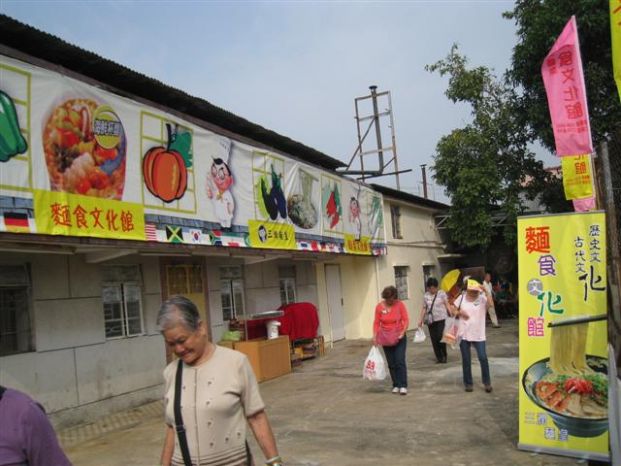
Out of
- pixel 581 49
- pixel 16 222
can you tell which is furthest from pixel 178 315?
pixel 581 49

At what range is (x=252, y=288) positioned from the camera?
12938 millimetres

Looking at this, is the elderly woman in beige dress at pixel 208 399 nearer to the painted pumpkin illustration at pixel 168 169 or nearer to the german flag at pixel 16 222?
the german flag at pixel 16 222

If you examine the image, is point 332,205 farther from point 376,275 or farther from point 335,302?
point 376,275

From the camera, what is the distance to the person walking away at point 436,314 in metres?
11.2

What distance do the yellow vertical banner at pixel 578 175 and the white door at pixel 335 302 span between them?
11083mm

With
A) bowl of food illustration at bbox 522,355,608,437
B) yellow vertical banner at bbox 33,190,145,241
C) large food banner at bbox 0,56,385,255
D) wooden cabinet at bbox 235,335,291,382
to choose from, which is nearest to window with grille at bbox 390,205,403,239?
large food banner at bbox 0,56,385,255

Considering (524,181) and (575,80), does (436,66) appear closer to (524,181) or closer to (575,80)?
(524,181)

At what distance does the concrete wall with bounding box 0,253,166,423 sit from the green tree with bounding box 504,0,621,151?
36.1ft

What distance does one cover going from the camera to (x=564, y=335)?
5160mm

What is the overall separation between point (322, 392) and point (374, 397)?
1123 millimetres

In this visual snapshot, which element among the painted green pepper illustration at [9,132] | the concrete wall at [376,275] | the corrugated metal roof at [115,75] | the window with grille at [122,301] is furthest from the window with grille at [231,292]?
the painted green pepper illustration at [9,132]

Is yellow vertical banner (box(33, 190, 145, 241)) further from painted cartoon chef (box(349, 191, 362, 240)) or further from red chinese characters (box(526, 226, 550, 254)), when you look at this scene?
painted cartoon chef (box(349, 191, 362, 240))

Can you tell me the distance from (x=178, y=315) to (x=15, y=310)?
5.92m

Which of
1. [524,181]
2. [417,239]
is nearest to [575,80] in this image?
[524,181]
